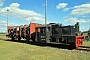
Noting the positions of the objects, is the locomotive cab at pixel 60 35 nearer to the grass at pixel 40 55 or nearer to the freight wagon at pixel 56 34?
the freight wagon at pixel 56 34

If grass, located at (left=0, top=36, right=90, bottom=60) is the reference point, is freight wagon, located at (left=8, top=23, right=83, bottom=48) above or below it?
above

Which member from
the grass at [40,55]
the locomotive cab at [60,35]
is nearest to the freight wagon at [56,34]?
the locomotive cab at [60,35]

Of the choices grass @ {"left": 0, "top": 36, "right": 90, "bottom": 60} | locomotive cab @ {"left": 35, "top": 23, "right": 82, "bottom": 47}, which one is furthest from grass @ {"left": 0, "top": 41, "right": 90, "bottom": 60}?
locomotive cab @ {"left": 35, "top": 23, "right": 82, "bottom": 47}

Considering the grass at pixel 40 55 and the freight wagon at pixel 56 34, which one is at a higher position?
the freight wagon at pixel 56 34

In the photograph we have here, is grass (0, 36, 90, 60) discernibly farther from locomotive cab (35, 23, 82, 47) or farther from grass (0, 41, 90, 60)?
locomotive cab (35, 23, 82, 47)

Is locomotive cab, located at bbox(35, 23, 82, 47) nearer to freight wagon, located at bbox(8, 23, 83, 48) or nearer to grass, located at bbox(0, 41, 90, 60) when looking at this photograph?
freight wagon, located at bbox(8, 23, 83, 48)

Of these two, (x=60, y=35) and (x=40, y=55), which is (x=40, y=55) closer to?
(x=40, y=55)

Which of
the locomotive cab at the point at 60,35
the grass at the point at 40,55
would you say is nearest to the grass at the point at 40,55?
the grass at the point at 40,55

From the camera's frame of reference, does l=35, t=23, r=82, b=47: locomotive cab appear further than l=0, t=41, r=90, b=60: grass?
Yes

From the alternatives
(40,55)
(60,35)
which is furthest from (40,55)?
(60,35)

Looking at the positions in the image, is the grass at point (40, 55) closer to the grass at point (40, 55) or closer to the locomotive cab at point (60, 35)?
the grass at point (40, 55)

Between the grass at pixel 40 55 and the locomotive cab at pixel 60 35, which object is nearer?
the grass at pixel 40 55

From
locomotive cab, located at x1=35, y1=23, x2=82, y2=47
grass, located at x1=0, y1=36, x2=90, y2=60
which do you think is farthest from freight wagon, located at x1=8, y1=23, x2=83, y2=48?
grass, located at x1=0, y1=36, x2=90, y2=60

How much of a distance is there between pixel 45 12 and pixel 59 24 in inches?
411
